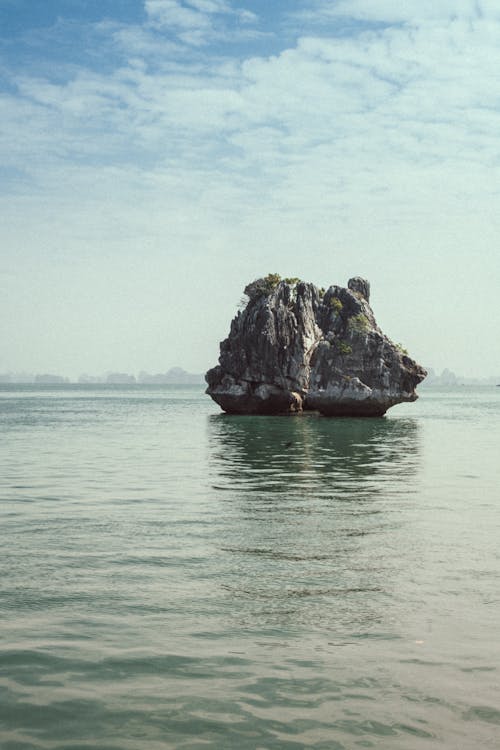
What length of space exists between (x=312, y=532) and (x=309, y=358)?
72569mm

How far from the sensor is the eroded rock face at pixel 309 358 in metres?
80.2

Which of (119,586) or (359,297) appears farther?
(359,297)

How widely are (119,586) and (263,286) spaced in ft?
286

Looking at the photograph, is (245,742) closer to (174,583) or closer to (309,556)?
(174,583)

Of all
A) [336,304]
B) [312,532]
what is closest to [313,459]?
[312,532]

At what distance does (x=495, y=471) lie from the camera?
31.0 m

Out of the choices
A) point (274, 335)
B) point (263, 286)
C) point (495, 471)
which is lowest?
point (495, 471)

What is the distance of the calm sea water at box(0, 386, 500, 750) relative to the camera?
7.20 metres

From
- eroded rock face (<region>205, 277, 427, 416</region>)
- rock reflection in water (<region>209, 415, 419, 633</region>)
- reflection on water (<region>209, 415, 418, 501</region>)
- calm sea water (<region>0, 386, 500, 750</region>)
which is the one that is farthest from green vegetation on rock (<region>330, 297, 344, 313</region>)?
calm sea water (<region>0, 386, 500, 750</region>)

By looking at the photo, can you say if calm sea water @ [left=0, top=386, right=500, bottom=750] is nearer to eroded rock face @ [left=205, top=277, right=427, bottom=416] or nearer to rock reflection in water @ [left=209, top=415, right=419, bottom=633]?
rock reflection in water @ [left=209, top=415, right=419, bottom=633]

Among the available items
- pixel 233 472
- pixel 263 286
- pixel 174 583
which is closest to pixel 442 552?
pixel 174 583

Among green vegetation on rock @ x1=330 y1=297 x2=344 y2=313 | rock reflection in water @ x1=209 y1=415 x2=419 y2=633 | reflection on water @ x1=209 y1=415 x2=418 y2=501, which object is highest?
Result: green vegetation on rock @ x1=330 y1=297 x2=344 y2=313

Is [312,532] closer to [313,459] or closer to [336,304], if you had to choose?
[313,459]

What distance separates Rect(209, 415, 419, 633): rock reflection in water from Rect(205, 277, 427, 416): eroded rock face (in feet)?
135
